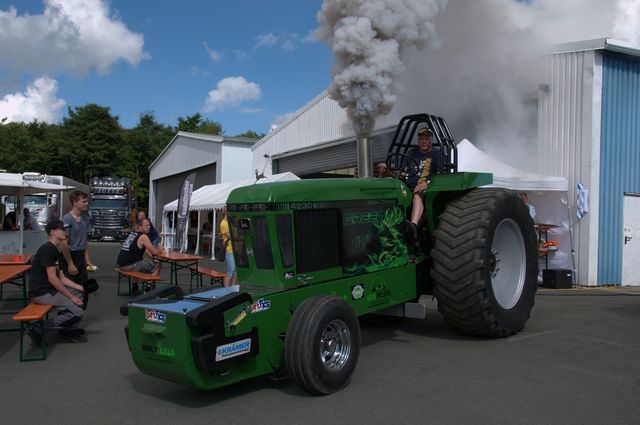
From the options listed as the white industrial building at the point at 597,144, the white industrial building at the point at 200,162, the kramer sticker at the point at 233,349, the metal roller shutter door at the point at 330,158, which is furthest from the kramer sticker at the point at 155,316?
the white industrial building at the point at 200,162

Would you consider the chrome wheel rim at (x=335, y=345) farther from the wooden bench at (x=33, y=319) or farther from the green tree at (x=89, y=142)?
the green tree at (x=89, y=142)

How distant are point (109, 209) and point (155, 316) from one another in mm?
27776

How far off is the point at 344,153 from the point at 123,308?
44.0 ft

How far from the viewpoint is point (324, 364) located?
427cm

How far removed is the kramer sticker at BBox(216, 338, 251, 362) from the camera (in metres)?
3.86

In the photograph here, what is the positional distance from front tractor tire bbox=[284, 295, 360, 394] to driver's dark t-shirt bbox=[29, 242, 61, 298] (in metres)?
3.23

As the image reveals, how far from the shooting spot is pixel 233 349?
3.94m

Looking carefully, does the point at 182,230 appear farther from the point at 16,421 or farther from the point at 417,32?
the point at 16,421

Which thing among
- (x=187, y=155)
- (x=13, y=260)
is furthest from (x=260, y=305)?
(x=187, y=155)

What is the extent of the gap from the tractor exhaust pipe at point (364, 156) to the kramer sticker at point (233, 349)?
6.30 metres

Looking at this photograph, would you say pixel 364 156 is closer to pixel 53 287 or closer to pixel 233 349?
pixel 53 287

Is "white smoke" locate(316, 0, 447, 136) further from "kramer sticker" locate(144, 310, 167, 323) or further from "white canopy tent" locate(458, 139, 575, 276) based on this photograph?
"kramer sticker" locate(144, 310, 167, 323)

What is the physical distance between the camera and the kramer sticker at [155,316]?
397cm

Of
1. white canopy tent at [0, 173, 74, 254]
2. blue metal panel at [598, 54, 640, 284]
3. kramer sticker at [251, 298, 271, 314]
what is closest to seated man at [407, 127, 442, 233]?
kramer sticker at [251, 298, 271, 314]
